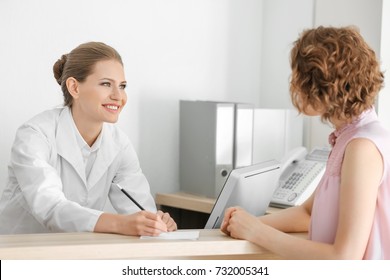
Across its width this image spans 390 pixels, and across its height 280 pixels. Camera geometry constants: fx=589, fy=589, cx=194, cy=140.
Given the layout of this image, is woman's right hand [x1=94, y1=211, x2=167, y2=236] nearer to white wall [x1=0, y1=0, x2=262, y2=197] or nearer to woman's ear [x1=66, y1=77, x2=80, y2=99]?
woman's ear [x1=66, y1=77, x2=80, y2=99]

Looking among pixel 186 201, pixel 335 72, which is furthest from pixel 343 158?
pixel 186 201

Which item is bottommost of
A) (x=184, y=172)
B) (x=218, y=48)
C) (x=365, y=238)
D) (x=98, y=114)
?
(x=184, y=172)

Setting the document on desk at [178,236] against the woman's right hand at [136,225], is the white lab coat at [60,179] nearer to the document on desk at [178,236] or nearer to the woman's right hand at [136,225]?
the woman's right hand at [136,225]

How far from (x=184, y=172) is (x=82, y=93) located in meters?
0.87

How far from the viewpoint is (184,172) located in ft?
9.30

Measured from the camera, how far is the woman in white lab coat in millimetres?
1910

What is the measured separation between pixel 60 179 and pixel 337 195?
103cm

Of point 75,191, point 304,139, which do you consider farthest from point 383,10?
point 75,191

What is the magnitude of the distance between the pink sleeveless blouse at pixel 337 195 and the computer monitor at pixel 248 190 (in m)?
0.30

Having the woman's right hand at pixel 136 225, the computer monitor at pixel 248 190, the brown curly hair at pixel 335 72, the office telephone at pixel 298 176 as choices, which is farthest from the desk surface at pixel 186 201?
the brown curly hair at pixel 335 72

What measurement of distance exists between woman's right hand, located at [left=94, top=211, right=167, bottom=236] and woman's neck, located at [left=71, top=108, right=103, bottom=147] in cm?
63

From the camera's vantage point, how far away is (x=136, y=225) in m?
1.52

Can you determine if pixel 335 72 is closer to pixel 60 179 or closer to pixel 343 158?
pixel 343 158
